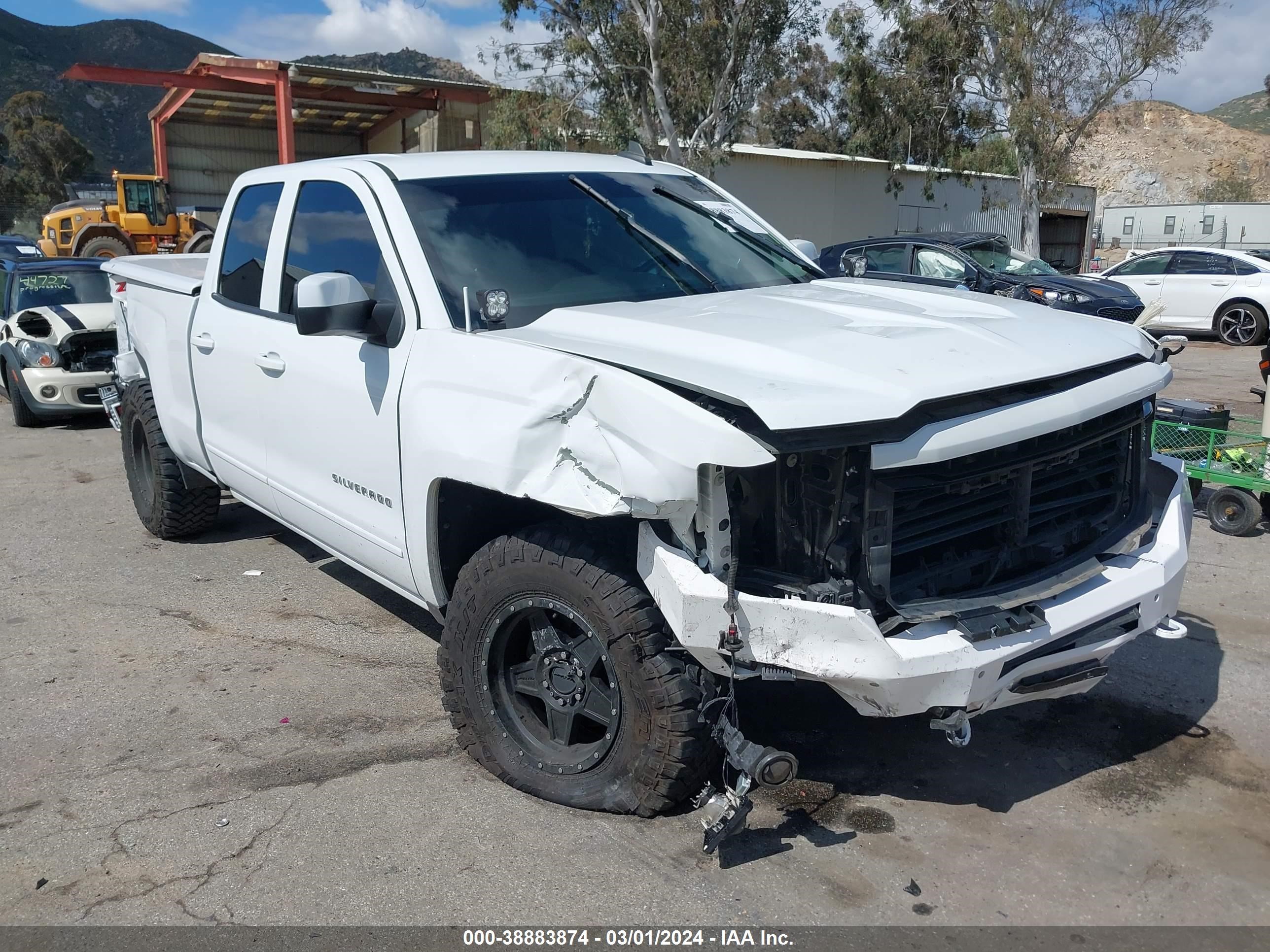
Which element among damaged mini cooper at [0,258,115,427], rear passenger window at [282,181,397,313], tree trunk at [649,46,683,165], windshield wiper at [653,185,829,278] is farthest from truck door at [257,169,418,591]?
tree trunk at [649,46,683,165]

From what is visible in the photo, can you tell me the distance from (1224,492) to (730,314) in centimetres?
443

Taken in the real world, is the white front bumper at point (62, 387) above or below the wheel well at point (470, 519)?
below

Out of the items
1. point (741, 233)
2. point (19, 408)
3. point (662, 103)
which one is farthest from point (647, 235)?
point (662, 103)

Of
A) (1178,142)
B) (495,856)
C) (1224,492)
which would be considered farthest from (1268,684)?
(1178,142)

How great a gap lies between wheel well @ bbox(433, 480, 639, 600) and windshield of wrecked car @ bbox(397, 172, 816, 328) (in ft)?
1.89

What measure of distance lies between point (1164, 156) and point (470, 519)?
110673 mm

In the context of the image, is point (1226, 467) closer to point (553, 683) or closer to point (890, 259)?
point (553, 683)

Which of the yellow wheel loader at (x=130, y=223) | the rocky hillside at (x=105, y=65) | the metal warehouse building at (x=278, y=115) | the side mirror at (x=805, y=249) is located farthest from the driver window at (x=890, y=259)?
the rocky hillside at (x=105, y=65)

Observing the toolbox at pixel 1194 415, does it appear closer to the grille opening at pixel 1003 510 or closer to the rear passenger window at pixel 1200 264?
the grille opening at pixel 1003 510

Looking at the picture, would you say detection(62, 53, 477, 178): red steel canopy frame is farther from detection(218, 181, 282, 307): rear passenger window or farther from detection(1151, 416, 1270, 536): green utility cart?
detection(1151, 416, 1270, 536): green utility cart

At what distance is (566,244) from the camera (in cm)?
405

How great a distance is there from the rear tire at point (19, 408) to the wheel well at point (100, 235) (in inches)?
666

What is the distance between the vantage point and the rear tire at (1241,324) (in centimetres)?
1706

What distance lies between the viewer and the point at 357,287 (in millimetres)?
3605
